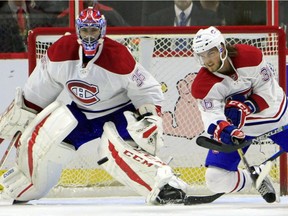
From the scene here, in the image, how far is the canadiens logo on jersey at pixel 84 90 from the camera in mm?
4879

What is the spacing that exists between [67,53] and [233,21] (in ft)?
5.46

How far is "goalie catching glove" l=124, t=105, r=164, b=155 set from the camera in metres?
4.72

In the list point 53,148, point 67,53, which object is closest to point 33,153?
point 53,148

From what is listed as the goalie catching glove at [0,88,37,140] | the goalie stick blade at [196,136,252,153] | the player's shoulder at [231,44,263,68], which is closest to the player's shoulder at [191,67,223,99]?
the player's shoulder at [231,44,263,68]

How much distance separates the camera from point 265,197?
16.4ft

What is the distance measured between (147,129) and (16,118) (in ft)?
2.10

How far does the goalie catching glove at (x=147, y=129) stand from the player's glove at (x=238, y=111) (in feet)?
1.10

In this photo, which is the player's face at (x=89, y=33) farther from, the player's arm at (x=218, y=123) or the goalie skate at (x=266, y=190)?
the goalie skate at (x=266, y=190)

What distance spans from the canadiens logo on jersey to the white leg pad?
0.66 m

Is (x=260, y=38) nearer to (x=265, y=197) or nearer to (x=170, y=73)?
(x=170, y=73)

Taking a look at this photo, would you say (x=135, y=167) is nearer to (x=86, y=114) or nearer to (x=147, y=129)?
(x=147, y=129)

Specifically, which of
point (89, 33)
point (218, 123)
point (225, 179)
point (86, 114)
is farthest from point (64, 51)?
point (225, 179)

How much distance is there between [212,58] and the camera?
15.8ft

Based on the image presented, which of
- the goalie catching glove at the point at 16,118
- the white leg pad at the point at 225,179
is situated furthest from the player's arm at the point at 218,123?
the goalie catching glove at the point at 16,118
